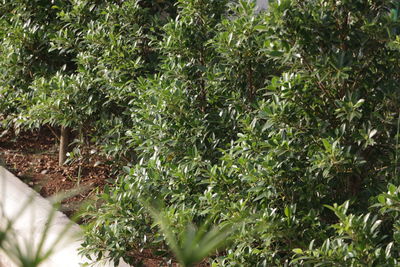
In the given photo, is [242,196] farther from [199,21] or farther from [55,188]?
[55,188]

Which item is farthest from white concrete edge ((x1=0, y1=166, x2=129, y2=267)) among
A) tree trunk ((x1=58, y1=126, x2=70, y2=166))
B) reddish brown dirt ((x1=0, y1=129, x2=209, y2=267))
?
tree trunk ((x1=58, y1=126, x2=70, y2=166))

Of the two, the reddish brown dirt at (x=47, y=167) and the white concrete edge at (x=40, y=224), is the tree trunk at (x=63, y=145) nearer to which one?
the reddish brown dirt at (x=47, y=167)

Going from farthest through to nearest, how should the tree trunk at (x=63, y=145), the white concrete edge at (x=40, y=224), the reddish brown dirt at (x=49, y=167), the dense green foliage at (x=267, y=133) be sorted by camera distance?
the tree trunk at (x=63, y=145)
the reddish brown dirt at (x=49, y=167)
the white concrete edge at (x=40, y=224)
the dense green foliage at (x=267, y=133)

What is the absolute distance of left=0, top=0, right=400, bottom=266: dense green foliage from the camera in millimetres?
3080

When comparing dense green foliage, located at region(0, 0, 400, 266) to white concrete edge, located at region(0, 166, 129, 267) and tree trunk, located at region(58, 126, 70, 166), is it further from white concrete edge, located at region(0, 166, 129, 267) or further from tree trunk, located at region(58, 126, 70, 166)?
tree trunk, located at region(58, 126, 70, 166)

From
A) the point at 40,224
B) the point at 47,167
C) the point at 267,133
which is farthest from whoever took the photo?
the point at 47,167

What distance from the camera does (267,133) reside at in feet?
11.6

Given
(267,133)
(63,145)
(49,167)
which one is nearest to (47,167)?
(49,167)

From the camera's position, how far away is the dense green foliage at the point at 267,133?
3.08m

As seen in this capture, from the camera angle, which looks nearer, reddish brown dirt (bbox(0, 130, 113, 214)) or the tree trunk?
reddish brown dirt (bbox(0, 130, 113, 214))

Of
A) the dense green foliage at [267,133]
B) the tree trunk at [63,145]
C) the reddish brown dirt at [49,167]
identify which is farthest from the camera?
the tree trunk at [63,145]

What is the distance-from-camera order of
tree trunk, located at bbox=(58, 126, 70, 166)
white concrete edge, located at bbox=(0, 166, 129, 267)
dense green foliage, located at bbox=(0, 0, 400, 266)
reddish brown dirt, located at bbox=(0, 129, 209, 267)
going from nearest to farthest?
dense green foliage, located at bbox=(0, 0, 400, 266) → white concrete edge, located at bbox=(0, 166, 129, 267) → reddish brown dirt, located at bbox=(0, 129, 209, 267) → tree trunk, located at bbox=(58, 126, 70, 166)

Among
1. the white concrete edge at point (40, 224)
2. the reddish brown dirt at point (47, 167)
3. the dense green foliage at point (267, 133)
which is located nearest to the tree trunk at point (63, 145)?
the reddish brown dirt at point (47, 167)

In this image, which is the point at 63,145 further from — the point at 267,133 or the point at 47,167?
the point at 267,133
